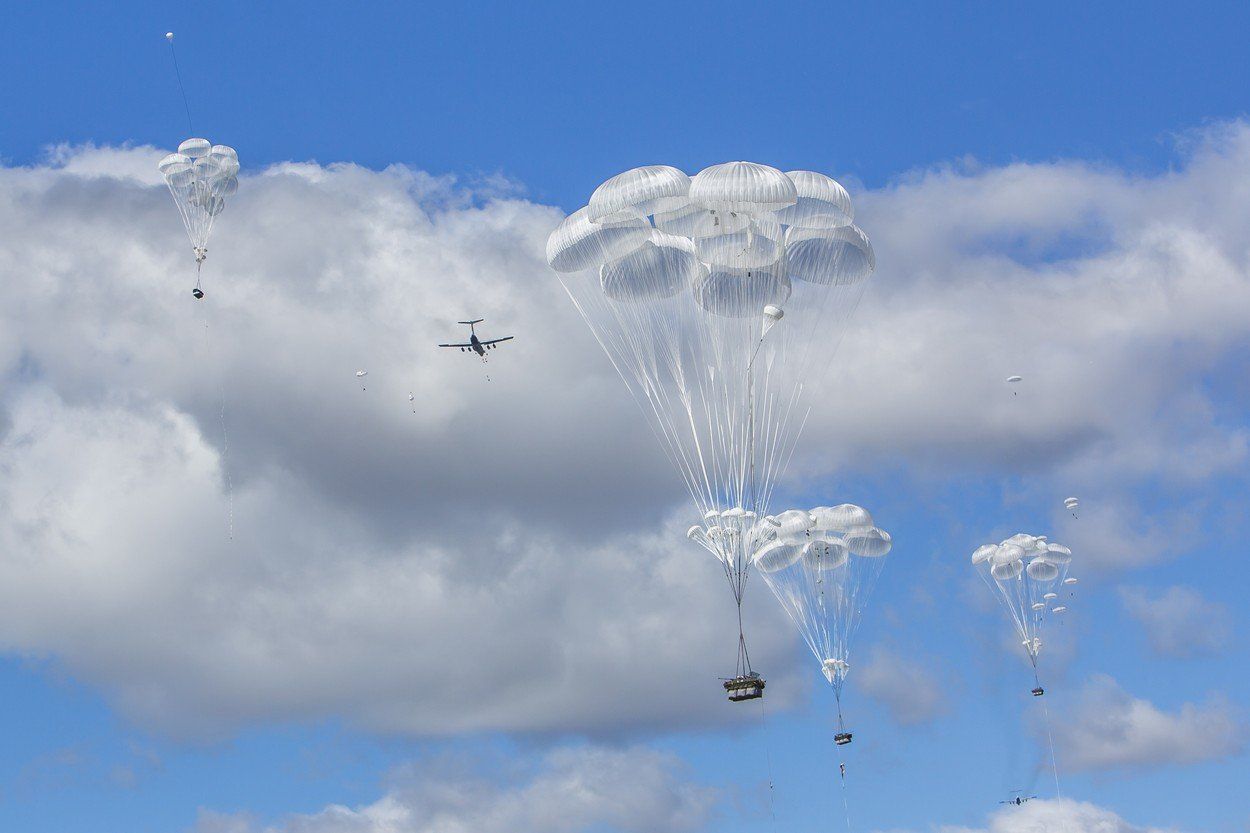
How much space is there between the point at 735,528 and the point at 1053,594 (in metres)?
36.3

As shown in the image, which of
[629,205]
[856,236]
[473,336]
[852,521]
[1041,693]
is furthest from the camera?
[1041,693]

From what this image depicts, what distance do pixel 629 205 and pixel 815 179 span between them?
6.66 metres

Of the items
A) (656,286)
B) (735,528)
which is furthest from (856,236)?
(735,528)

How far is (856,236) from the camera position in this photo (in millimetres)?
65000

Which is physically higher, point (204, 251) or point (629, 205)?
point (204, 251)

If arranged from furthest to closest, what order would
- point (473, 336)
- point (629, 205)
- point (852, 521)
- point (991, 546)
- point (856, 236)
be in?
point (991, 546) → point (473, 336) → point (852, 521) → point (856, 236) → point (629, 205)

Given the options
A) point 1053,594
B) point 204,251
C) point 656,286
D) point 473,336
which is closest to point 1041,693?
point 1053,594

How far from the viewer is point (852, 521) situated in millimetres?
77875

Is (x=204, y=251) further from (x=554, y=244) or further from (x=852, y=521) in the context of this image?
(x=852, y=521)

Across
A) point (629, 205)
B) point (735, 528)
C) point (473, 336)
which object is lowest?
point (735, 528)

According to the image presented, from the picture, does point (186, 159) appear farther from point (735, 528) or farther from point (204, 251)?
point (735, 528)

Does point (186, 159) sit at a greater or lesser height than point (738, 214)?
greater

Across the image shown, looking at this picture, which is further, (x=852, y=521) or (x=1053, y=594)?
(x=1053, y=594)

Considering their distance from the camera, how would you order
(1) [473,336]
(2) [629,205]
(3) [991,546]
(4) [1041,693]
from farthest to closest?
(4) [1041,693] → (3) [991,546] → (1) [473,336] → (2) [629,205]
